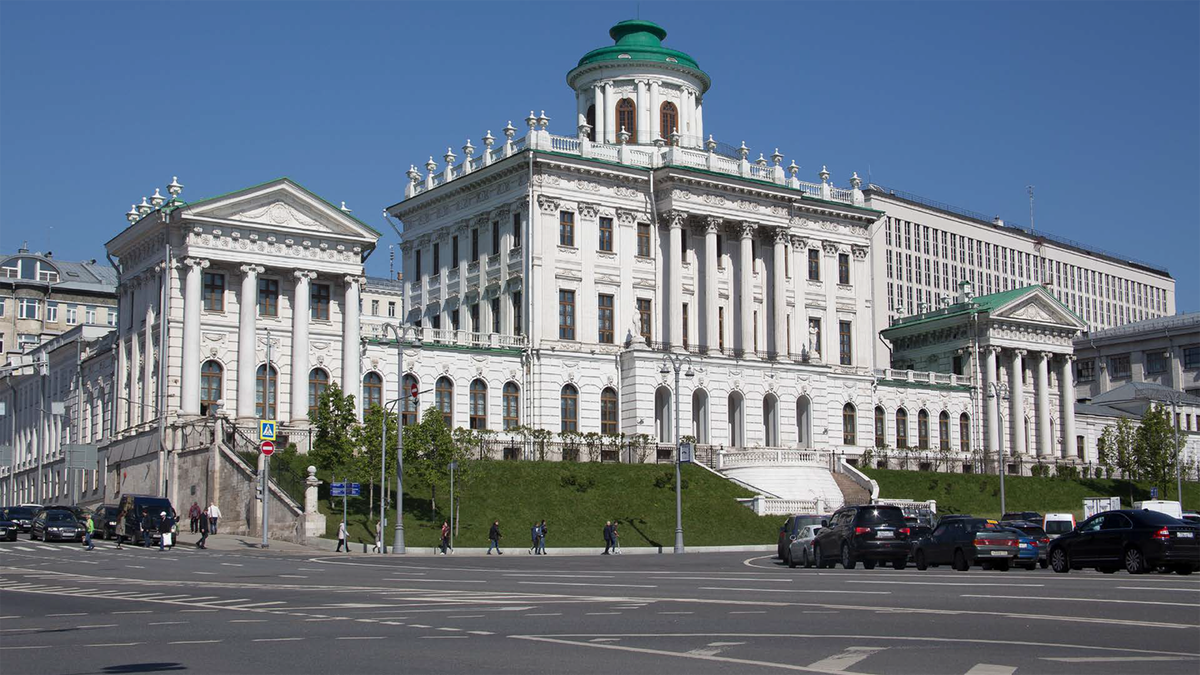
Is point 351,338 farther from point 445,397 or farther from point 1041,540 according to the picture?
point 1041,540

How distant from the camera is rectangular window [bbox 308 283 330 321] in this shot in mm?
71812

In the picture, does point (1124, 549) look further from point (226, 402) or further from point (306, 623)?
point (226, 402)

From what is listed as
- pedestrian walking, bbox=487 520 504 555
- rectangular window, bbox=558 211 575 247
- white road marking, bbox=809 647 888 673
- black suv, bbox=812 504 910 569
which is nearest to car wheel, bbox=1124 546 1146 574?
black suv, bbox=812 504 910 569

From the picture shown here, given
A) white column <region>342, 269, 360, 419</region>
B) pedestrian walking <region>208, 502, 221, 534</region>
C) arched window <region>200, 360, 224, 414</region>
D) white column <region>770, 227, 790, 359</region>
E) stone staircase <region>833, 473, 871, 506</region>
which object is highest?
white column <region>770, 227, 790, 359</region>

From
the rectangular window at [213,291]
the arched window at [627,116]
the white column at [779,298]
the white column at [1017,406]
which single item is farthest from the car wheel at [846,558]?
the white column at [1017,406]

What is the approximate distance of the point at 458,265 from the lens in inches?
3472

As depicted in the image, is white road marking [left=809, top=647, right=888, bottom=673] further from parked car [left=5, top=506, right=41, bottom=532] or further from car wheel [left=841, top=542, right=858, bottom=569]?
parked car [left=5, top=506, right=41, bottom=532]

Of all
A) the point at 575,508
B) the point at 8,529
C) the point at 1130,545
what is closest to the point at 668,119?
the point at 575,508

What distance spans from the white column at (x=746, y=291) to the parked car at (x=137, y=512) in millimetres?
39461

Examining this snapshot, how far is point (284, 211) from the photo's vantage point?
69.6 meters

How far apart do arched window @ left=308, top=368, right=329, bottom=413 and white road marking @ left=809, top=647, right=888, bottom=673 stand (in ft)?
187

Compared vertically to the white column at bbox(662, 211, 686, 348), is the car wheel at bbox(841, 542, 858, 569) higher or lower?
lower

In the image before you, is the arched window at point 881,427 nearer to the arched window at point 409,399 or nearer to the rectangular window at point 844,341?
the rectangular window at point 844,341

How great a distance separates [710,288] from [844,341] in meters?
13.0
